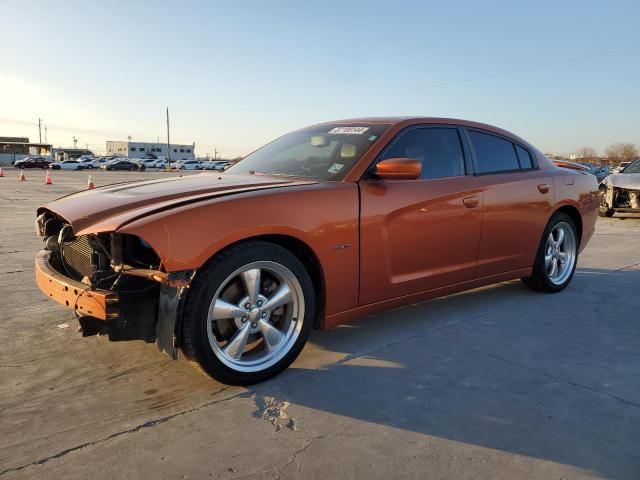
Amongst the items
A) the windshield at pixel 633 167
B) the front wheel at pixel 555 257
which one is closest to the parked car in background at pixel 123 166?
the windshield at pixel 633 167

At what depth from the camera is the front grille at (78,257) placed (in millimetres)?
2830

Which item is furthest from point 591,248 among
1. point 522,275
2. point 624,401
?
point 624,401

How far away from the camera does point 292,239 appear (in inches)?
115

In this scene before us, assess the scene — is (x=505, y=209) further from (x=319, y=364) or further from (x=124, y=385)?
(x=124, y=385)

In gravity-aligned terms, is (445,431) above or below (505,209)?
below

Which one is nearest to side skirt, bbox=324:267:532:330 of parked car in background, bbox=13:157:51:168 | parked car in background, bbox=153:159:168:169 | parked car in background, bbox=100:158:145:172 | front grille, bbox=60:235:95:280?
front grille, bbox=60:235:95:280

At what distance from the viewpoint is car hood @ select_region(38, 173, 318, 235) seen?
2618 mm

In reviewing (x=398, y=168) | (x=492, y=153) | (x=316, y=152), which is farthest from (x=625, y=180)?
(x=398, y=168)

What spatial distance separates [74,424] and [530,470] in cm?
203

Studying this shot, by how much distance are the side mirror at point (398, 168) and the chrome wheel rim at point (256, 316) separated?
0.89 metres

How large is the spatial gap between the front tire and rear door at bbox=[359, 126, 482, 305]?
1.75 feet

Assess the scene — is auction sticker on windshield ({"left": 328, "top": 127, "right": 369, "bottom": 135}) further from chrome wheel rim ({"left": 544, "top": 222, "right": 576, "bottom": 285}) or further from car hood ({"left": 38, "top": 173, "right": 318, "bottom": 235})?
chrome wheel rim ({"left": 544, "top": 222, "right": 576, "bottom": 285})

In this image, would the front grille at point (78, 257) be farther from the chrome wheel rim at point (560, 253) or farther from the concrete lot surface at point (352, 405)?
the chrome wheel rim at point (560, 253)

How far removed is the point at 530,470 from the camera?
2072 mm
